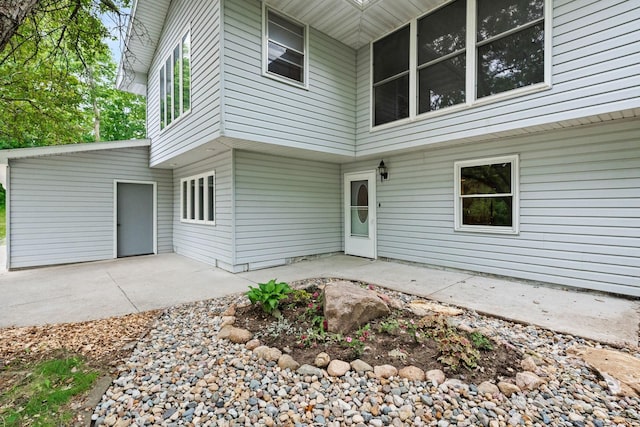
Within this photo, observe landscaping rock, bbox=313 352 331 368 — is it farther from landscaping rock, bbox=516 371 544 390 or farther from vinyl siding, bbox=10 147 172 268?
vinyl siding, bbox=10 147 172 268

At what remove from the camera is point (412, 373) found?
2.32 meters

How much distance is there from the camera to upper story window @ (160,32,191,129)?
20.8 feet

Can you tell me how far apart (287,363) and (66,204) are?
803 centimetres

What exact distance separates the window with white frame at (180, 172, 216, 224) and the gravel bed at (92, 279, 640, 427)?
4604 mm

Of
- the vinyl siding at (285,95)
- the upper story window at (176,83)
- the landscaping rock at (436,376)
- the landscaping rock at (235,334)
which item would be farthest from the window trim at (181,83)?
the landscaping rock at (436,376)

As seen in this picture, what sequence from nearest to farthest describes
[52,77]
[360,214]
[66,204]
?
[52,77] < [66,204] < [360,214]

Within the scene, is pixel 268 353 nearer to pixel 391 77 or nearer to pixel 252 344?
pixel 252 344

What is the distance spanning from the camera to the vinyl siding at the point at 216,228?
240 inches

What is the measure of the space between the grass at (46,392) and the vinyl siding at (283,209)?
356cm

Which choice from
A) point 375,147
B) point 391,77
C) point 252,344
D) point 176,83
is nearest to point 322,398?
point 252,344

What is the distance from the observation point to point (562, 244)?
4699 mm

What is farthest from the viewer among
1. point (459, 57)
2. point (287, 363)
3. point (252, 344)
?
point (459, 57)

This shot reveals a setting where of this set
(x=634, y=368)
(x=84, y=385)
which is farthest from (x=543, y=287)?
(x=84, y=385)

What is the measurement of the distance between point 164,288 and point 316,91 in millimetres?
4969
